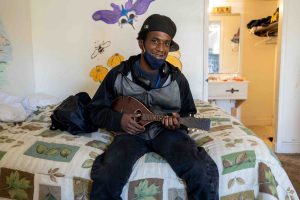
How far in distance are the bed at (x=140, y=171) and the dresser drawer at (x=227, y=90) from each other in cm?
198

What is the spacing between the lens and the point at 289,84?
277 cm

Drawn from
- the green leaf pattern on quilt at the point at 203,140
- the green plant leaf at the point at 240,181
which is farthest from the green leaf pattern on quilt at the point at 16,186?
the green plant leaf at the point at 240,181

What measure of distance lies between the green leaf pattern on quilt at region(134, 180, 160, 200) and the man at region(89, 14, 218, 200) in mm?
72

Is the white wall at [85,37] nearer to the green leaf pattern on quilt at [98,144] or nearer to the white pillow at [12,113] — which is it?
the white pillow at [12,113]

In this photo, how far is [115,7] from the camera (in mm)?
2701

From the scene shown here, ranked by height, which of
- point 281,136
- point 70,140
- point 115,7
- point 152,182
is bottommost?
point 281,136

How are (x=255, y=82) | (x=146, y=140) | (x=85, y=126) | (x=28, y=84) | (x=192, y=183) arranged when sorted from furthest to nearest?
(x=255, y=82) → (x=28, y=84) → (x=85, y=126) → (x=146, y=140) → (x=192, y=183)

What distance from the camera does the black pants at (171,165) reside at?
1.13m

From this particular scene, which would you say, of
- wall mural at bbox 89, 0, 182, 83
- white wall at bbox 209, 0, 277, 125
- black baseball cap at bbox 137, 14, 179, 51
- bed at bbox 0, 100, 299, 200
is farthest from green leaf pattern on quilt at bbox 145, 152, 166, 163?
white wall at bbox 209, 0, 277, 125

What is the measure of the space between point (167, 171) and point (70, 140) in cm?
53

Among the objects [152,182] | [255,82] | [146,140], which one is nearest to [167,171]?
[152,182]

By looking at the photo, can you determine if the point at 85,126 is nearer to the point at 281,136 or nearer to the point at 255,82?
the point at 281,136

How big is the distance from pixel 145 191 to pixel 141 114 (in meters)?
0.37

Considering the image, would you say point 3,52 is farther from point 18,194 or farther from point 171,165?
point 171,165
